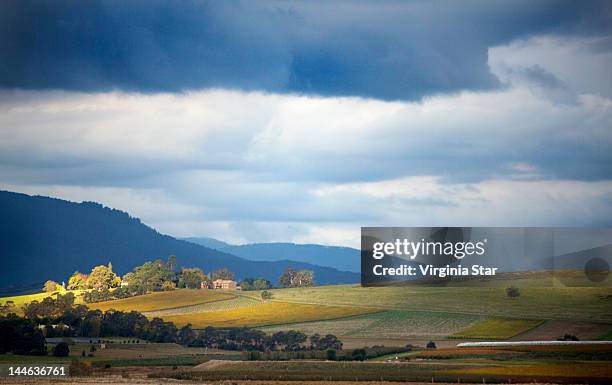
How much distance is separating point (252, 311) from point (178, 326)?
Answer: 10310mm

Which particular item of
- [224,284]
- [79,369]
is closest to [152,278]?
[224,284]

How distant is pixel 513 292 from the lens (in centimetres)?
9888

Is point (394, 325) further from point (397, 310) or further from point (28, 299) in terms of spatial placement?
point (28, 299)

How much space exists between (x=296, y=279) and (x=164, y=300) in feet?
77.9

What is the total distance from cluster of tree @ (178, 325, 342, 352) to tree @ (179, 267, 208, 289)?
73.3 feet

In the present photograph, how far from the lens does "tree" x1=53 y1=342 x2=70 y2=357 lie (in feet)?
276

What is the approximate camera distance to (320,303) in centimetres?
11069

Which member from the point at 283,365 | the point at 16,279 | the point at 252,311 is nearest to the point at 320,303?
the point at 252,311

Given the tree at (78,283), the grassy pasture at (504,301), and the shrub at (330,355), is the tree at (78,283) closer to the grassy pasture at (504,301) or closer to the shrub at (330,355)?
the grassy pasture at (504,301)

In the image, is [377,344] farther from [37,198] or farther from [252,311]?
[37,198]

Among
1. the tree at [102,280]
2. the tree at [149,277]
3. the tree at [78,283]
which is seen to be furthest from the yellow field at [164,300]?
the tree at [78,283]

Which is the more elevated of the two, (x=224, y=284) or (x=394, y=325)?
(x=224, y=284)

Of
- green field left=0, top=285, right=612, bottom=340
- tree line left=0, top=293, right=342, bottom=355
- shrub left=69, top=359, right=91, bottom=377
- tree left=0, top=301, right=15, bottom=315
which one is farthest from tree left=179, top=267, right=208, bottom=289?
shrub left=69, top=359, right=91, bottom=377

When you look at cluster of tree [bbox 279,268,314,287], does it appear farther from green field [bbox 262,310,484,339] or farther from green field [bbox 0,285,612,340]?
green field [bbox 262,310,484,339]
